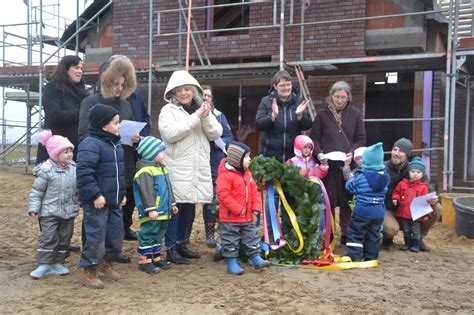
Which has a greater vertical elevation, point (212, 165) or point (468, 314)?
point (212, 165)

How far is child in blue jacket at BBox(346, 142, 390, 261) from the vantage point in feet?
15.8

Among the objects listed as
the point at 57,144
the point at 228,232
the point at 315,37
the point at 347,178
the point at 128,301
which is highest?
the point at 315,37

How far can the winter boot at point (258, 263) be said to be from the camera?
450 centimetres

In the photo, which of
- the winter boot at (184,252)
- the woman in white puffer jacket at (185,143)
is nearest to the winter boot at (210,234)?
the winter boot at (184,252)

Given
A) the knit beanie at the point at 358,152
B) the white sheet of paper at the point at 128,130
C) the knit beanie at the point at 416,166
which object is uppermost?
the white sheet of paper at the point at 128,130

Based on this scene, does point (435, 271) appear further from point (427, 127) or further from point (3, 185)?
point (3, 185)

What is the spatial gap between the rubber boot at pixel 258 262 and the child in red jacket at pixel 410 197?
172 cm

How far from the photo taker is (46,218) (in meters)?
4.22

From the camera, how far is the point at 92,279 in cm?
402

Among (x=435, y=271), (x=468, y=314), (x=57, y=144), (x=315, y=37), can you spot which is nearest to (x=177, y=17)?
(x=315, y=37)

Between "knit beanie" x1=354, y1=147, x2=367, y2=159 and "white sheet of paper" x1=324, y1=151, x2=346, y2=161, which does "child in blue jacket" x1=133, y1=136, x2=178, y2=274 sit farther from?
"knit beanie" x1=354, y1=147, x2=367, y2=159

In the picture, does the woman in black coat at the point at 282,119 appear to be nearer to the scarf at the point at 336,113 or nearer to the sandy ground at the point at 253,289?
the scarf at the point at 336,113

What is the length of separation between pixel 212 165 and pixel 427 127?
555cm

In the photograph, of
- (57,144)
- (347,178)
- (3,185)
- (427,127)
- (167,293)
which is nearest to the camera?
(167,293)
